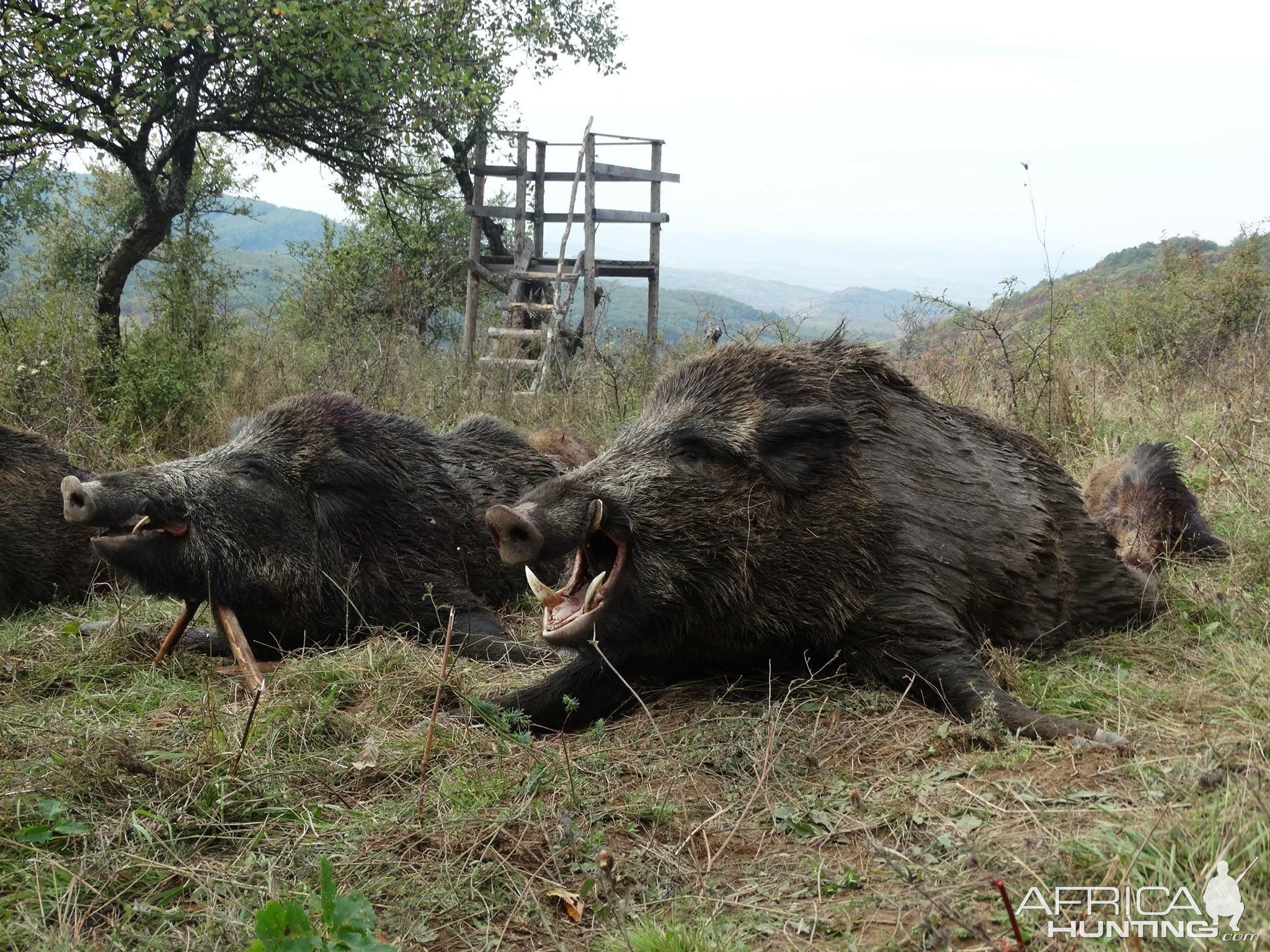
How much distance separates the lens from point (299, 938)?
2221 millimetres

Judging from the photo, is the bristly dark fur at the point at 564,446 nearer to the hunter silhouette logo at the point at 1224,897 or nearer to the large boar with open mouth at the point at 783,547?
the large boar with open mouth at the point at 783,547

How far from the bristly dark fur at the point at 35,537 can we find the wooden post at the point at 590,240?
1117 cm

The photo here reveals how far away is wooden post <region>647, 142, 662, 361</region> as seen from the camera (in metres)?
19.3

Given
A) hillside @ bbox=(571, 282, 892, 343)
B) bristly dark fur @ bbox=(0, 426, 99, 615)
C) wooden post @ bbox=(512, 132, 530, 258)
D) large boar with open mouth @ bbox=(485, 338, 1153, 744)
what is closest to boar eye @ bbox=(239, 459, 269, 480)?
large boar with open mouth @ bbox=(485, 338, 1153, 744)

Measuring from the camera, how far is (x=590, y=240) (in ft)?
59.9

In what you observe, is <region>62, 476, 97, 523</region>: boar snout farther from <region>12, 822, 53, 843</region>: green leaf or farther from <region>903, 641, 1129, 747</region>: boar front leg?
<region>903, 641, 1129, 747</region>: boar front leg

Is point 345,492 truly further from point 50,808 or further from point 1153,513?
point 1153,513

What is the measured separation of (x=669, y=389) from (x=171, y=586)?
258 cm

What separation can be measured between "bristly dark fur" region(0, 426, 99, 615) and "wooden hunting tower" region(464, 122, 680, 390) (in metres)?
10.0

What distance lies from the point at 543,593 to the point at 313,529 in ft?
6.63

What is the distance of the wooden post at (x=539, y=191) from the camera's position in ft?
66.2

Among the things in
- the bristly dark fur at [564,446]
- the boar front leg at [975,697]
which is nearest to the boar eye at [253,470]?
the bristly dark fur at [564,446]

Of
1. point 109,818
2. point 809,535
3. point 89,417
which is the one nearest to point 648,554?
point 809,535

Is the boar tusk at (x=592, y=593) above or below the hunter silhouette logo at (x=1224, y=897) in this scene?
above
